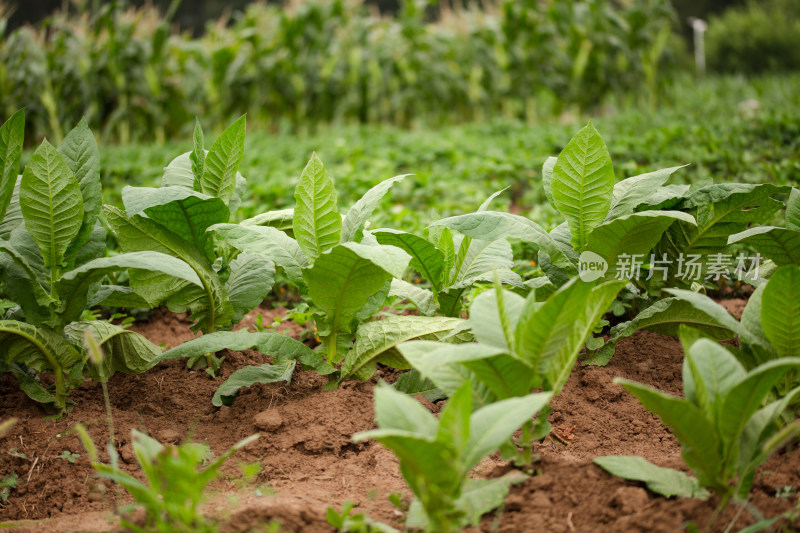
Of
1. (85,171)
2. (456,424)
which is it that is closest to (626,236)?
(456,424)

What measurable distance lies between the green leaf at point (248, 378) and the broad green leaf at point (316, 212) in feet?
1.20

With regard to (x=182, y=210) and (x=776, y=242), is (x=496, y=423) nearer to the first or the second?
(x=182, y=210)

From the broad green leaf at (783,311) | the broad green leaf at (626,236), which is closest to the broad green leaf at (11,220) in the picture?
the broad green leaf at (626,236)

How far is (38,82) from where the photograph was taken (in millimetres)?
6930

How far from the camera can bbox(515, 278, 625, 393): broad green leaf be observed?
1.45 m

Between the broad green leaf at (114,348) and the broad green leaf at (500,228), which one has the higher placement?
the broad green leaf at (500,228)

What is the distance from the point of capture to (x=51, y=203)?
74.6 inches

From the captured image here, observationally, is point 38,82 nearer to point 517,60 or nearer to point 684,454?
point 517,60

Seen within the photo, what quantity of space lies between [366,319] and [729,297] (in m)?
1.80

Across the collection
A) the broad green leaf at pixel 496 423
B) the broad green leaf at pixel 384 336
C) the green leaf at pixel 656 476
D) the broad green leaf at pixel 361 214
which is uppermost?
the broad green leaf at pixel 361 214

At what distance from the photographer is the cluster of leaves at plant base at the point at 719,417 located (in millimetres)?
1309

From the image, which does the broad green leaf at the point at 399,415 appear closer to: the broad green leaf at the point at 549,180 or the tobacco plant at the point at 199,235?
the tobacco plant at the point at 199,235

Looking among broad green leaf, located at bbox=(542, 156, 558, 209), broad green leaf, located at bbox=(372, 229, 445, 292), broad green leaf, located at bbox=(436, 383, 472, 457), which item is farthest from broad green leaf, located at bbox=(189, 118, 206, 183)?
broad green leaf, located at bbox=(436, 383, 472, 457)

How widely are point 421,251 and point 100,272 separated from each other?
0.97m
